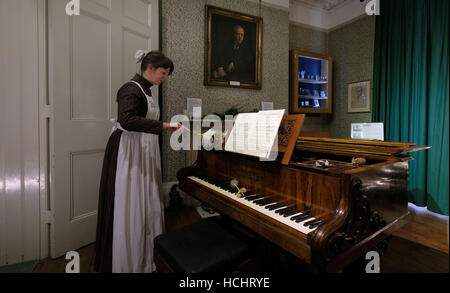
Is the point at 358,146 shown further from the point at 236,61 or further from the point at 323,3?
the point at 323,3

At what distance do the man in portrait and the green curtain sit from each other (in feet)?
6.38

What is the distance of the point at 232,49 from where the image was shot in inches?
141

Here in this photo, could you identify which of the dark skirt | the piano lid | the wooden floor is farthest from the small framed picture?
the dark skirt

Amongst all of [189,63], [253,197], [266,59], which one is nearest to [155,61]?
[253,197]

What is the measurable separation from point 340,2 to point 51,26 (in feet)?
15.2

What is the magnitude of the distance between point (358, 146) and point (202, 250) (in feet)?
3.60

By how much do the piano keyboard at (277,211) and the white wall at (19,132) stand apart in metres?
1.62

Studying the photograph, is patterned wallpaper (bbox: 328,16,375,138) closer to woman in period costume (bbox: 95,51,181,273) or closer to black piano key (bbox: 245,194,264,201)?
black piano key (bbox: 245,194,264,201)

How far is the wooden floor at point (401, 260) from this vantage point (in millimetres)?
1621

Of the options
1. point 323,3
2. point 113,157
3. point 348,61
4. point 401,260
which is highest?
point 323,3

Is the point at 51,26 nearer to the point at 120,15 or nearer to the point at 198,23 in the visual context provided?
the point at 120,15

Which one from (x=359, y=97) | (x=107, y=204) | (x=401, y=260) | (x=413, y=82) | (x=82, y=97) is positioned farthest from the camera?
(x=359, y=97)

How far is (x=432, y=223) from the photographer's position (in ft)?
8.64
